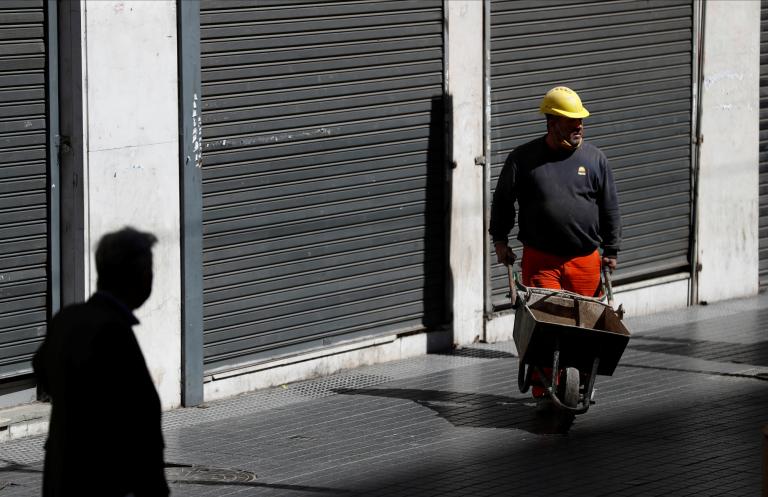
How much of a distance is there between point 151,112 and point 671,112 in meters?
5.83

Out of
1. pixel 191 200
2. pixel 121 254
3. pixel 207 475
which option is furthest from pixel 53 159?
pixel 121 254

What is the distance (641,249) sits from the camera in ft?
45.2

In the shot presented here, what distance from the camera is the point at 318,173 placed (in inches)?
432

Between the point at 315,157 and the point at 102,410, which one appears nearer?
the point at 102,410

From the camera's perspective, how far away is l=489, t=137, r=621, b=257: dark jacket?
9.79 meters

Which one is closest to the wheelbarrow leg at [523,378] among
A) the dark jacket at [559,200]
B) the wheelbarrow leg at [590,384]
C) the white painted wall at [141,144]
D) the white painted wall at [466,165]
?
the wheelbarrow leg at [590,384]

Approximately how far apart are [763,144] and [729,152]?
1.94ft

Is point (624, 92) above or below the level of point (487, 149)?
above

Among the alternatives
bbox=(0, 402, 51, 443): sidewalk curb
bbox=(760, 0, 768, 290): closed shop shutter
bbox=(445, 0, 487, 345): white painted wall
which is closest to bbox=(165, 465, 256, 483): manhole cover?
bbox=(0, 402, 51, 443): sidewalk curb

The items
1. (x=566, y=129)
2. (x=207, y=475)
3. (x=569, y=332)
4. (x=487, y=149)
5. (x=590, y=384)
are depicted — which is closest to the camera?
(x=207, y=475)

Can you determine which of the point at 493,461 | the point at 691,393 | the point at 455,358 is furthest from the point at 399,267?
the point at 493,461

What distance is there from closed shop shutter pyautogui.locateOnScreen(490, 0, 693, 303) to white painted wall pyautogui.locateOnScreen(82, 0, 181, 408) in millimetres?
3205

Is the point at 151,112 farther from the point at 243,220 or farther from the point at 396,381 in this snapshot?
the point at 396,381

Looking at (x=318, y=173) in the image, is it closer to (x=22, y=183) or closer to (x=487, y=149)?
(x=487, y=149)
